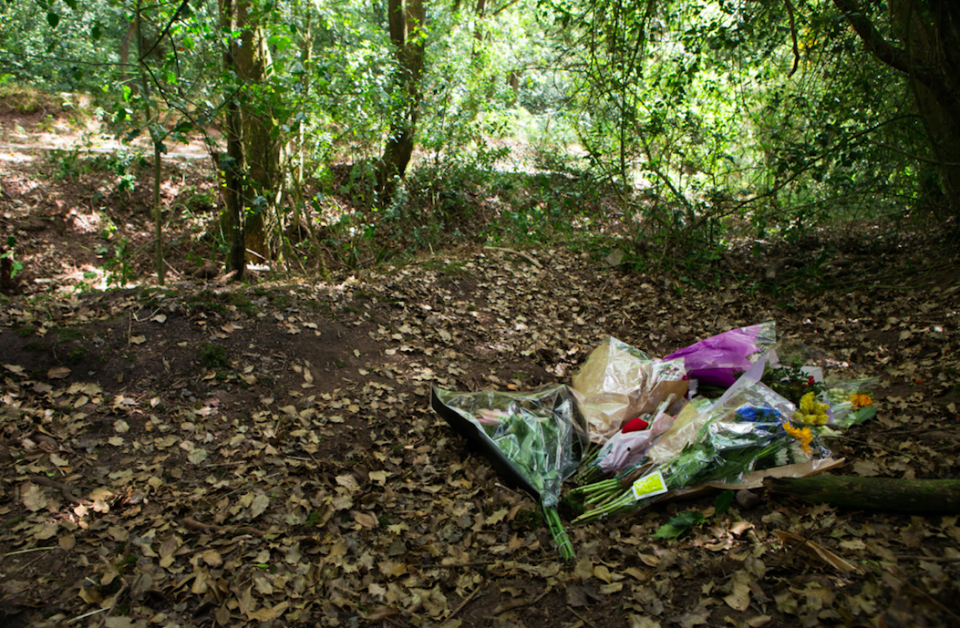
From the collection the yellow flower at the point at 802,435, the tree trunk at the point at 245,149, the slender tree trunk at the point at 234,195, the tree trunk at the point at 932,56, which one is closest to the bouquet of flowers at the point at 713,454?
the yellow flower at the point at 802,435

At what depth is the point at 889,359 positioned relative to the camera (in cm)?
434

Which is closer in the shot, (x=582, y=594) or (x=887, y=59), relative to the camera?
(x=582, y=594)

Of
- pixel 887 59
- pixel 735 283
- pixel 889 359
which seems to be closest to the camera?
pixel 889 359

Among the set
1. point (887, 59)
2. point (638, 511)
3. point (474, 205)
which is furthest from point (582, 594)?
point (474, 205)

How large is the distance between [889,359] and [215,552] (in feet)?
16.0

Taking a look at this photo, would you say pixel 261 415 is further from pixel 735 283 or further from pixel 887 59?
pixel 887 59

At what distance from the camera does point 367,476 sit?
10.2ft

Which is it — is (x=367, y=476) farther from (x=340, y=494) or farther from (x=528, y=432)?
(x=528, y=432)

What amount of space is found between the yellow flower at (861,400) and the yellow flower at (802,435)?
67cm

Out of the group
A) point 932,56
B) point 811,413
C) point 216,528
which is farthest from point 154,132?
point 932,56

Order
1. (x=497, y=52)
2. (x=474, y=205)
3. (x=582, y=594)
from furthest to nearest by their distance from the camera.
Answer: (x=497, y=52) < (x=474, y=205) < (x=582, y=594)

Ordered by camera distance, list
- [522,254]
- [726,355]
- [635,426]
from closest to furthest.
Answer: [635,426] → [726,355] → [522,254]

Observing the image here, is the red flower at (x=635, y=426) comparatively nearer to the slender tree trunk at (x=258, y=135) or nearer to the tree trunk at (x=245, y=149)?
the tree trunk at (x=245, y=149)

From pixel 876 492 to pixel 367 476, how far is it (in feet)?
8.17
